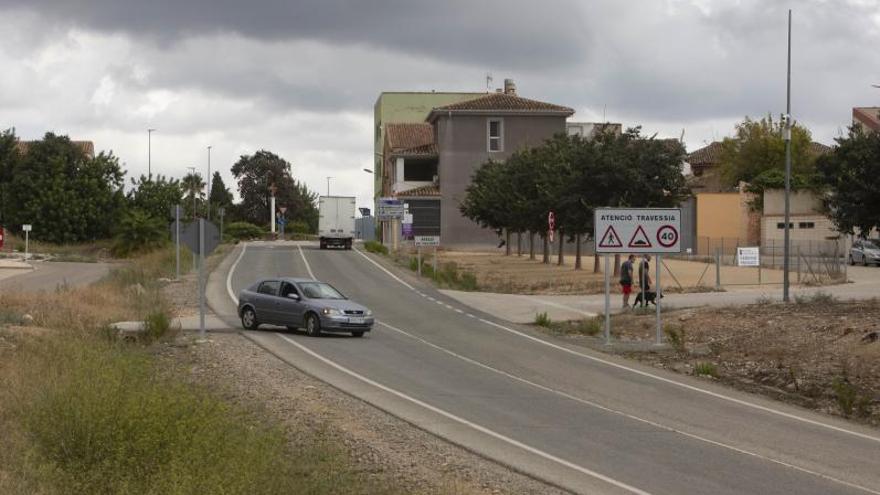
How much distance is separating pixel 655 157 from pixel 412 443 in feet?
113

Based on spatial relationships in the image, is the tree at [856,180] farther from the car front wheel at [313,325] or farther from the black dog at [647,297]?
the car front wheel at [313,325]

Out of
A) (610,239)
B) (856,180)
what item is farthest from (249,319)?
(856,180)

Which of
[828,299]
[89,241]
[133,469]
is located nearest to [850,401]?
[133,469]

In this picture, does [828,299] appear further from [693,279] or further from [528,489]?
[528,489]

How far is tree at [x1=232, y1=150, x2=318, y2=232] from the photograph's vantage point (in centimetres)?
14312

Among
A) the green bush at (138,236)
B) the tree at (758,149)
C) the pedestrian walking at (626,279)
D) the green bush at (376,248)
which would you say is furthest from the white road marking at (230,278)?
the tree at (758,149)

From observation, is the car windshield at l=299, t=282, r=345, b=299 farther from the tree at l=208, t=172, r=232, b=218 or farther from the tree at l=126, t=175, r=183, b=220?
the tree at l=208, t=172, r=232, b=218

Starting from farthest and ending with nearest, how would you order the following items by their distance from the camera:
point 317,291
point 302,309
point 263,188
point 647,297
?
1. point 263,188
2. point 647,297
3. point 317,291
4. point 302,309

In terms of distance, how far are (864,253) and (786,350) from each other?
4278cm

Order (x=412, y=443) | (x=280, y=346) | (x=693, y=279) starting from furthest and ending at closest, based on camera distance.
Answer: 1. (x=693, y=279)
2. (x=280, y=346)
3. (x=412, y=443)

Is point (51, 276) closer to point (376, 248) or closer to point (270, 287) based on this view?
point (376, 248)

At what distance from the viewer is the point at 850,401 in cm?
1762

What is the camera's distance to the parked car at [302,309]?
27.9 metres

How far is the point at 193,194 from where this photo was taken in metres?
118
